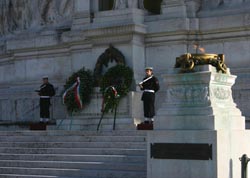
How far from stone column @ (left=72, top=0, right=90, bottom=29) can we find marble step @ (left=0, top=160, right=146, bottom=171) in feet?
A: 28.2

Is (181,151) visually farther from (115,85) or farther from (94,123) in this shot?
(94,123)

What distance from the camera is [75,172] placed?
14.6 m

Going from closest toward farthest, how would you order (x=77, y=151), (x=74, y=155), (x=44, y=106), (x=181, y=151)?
(x=181, y=151), (x=74, y=155), (x=77, y=151), (x=44, y=106)

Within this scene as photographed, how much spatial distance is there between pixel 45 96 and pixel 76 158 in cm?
678

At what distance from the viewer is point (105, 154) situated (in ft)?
50.9

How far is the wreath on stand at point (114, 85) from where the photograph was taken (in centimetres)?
2023

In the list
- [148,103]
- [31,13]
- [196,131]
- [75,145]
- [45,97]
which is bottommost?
[75,145]

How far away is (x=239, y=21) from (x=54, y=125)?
679cm

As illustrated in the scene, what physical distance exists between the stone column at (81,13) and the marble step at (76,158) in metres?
8.04

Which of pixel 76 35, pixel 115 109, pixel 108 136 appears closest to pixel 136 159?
pixel 108 136

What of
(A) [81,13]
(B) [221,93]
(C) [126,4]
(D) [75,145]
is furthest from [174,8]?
(B) [221,93]

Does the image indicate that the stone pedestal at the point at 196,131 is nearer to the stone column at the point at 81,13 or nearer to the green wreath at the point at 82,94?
the green wreath at the point at 82,94

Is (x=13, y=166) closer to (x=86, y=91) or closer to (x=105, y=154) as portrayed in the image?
(x=105, y=154)

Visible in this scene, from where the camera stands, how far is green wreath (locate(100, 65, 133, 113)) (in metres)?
20.2
